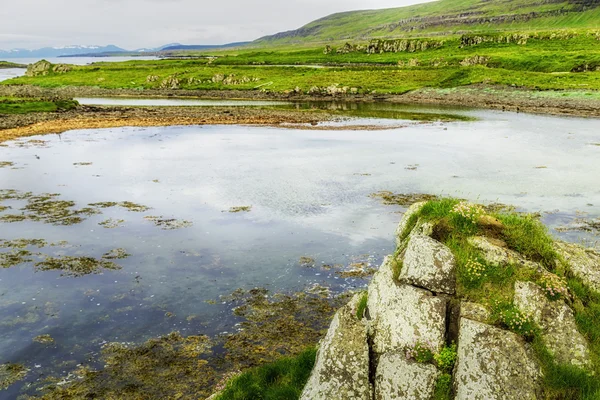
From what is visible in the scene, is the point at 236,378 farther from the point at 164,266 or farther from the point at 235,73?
the point at 235,73

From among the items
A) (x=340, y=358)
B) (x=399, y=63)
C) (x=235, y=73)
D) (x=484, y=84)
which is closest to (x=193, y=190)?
(x=340, y=358)

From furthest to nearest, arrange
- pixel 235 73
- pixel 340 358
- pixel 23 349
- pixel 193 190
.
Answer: pixel 235 73, pixel 193 190, pixel 23 349, pixel 340 358

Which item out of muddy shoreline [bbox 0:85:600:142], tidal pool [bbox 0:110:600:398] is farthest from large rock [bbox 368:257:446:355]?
muddy shoreline [bbox 0:85:600:142]

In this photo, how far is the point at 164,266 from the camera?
908 inches

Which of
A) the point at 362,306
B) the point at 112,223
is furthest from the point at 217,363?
the point at 112,223

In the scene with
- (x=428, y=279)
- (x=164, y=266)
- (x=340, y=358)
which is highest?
(x=428, y=279)

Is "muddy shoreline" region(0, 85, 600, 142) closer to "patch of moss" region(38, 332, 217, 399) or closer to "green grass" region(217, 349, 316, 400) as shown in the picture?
"patch of moss" region(38, 332, 217, 399)

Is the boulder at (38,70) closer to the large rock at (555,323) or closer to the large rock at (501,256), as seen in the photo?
the large rock at (501,256)

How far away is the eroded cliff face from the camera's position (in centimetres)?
1049

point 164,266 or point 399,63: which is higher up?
point 399,63

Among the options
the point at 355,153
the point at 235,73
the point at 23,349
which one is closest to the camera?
the point at 23,349

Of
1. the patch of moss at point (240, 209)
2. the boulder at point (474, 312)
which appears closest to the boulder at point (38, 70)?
the patch of moss at point (240, 209)

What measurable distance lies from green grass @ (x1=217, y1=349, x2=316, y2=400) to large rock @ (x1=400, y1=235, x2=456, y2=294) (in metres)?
4.52

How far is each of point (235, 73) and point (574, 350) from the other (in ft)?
553
